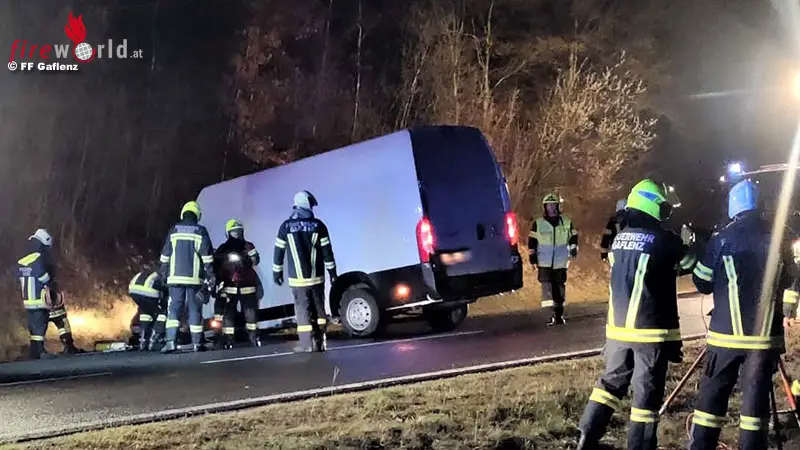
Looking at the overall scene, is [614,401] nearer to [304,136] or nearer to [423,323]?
[423,323]

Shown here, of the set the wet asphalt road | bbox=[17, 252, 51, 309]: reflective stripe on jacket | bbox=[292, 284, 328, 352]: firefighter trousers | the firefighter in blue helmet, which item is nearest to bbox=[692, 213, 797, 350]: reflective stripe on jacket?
the firefighter in blue helmet

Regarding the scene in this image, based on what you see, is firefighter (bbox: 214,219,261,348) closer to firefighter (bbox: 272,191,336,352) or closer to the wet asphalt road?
the wet asphalt road

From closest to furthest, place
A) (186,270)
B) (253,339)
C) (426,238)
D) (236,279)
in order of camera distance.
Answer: (426,238)
(186,270)
(236,279)
(253,339)

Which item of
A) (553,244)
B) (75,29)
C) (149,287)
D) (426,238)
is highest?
(75,29)

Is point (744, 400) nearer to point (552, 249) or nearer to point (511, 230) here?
point (511, 230)

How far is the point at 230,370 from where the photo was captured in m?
9.38

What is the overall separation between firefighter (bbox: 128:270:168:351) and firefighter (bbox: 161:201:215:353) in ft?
2.41

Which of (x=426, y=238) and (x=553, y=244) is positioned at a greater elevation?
(x=426, y=238)

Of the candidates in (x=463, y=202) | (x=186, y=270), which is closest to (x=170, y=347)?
(x=186, y=270)

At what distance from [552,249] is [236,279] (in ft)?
13.5

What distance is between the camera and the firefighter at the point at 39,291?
1184 centimetres

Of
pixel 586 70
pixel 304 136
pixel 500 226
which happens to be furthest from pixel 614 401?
pixel 586 70

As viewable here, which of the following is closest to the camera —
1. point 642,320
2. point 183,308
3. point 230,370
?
point 642,320

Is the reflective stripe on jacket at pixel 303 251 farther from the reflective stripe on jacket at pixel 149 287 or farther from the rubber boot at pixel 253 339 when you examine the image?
the reflective stripe on jacket at pixel 149 287
